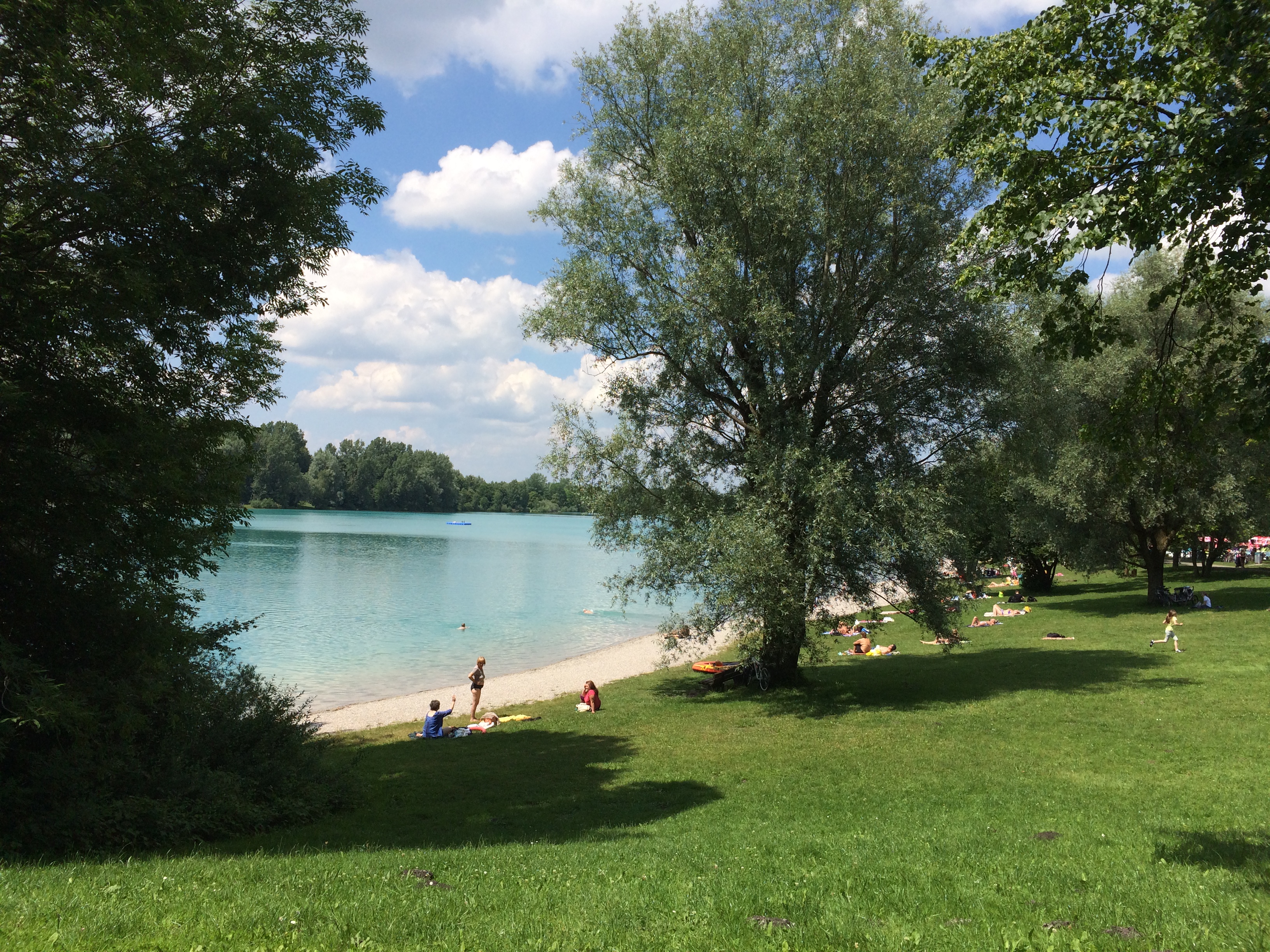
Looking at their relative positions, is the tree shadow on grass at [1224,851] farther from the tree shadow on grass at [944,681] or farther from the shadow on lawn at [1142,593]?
the shadow on lawn at [1142,593]

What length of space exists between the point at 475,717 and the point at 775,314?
44.0 feet

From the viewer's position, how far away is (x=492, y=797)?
13297mm

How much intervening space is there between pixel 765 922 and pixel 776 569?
11683mm

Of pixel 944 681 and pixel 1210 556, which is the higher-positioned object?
pixel 1210 556

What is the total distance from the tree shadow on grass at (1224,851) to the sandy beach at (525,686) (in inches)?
476

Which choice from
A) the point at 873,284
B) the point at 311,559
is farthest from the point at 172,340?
the point at 311,559

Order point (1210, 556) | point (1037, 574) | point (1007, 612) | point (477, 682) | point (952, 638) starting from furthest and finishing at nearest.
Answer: point (1037, 574) → point (1210, 556) → point (1007, 612) → point (477, 682) → point (952, 638)

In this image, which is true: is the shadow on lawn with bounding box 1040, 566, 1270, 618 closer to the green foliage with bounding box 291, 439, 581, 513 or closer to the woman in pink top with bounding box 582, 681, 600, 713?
the woman in pink top with bounding box 582, 681, 600, 713

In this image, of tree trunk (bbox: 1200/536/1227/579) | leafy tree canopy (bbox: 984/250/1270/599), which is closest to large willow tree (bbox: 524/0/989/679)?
leafy tree canopy (bbox: 984/250/1270/599)

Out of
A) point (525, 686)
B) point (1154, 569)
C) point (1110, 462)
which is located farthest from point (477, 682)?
point (1154, 569)

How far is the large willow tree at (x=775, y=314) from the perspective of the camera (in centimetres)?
1864

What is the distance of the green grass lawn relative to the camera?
A: 598 cm

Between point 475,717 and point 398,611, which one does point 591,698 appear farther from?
point 398,611

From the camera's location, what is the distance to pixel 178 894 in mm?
6613
